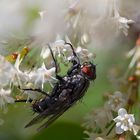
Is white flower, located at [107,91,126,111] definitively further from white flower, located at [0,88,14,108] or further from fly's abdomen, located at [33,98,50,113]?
white flower, located at [0,88,14,108]

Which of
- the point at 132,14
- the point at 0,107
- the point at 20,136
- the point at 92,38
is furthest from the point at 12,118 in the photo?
the point at 132,14

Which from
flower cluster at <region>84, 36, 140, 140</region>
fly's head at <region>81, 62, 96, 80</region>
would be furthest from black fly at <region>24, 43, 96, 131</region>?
flower cluster at <region>84, 36, 140, 140</region>

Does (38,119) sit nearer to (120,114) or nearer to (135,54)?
(120,114)

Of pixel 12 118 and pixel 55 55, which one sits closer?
pixel 55 55

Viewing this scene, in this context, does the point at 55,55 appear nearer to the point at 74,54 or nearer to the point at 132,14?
the point at 74,54

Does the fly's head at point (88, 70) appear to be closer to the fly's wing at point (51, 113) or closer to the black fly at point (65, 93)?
the black fly at point (65, 93)

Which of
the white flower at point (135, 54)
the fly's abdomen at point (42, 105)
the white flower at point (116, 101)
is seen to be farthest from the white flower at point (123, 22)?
the fly's abdomen at point (42, 105)

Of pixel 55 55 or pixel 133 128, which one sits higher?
pixel 55 55
